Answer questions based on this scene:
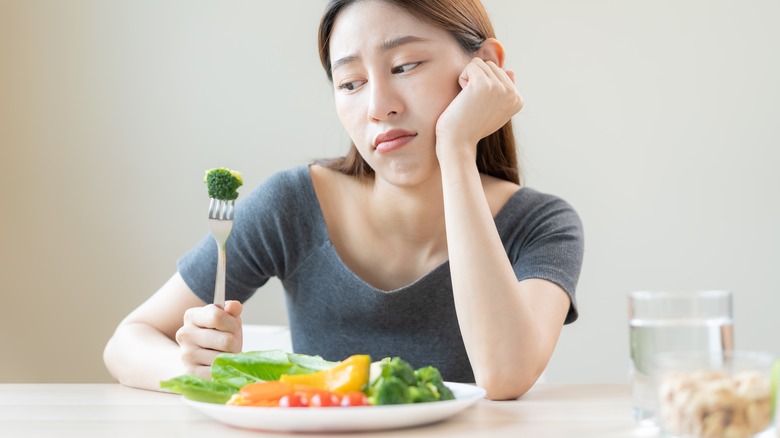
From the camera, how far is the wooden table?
2.79ft

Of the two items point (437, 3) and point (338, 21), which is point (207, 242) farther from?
point (437, 3)

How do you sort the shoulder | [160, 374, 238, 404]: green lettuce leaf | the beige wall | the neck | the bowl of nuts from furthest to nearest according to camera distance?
the beige wall, the neck, the shoulder, [160, 374, 238, 404]: green lettuce leaf, the bowl of nuts

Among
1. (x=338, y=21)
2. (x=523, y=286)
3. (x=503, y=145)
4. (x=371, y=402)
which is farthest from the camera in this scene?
(x=503, y=145)

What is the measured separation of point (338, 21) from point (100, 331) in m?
1.71

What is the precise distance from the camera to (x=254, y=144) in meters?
2.91

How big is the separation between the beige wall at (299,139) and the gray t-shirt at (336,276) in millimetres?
1221

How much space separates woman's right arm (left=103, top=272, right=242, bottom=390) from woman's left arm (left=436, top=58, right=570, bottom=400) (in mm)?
350

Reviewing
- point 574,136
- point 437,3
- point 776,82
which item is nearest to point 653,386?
point 437,3

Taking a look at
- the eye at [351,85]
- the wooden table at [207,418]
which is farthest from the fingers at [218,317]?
the eye at [351,85]

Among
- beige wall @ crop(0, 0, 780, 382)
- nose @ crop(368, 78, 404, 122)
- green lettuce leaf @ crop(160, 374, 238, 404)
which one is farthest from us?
beige wall @ crop(0, 0, 780, 382)

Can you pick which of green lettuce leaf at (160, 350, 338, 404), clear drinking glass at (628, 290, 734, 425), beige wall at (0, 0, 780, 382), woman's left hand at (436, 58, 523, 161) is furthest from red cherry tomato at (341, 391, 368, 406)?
beige wall at (0, 0, 780, 382)

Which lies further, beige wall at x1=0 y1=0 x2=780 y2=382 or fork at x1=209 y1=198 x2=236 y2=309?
beige wall at x1=0 y1=0 x2=780 y2=382

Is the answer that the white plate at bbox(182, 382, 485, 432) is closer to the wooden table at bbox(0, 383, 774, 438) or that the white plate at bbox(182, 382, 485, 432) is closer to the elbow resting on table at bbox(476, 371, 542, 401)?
the wooden table at bbox(0, 383, 774, 438)

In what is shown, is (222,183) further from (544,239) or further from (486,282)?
(544,239)
